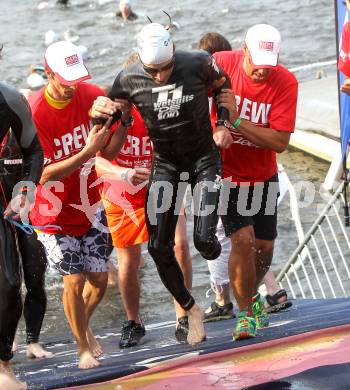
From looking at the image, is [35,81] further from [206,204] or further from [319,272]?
[206,204]

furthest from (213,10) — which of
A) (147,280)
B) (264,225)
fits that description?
(264,225)

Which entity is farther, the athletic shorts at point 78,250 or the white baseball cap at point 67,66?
the athletic shorts at point 78,250

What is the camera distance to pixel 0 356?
6.20 metres

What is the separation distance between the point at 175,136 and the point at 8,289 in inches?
57.2

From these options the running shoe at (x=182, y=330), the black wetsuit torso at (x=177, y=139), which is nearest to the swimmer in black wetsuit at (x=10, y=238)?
the black wetsuit torso at (x=177, y=139)

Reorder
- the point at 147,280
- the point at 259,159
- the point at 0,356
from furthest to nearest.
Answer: the point at 147,280, the point at 259,159, the point at 0,356

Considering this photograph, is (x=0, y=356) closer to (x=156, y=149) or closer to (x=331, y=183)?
(x=156, y=149)

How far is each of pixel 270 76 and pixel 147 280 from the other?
424 cm

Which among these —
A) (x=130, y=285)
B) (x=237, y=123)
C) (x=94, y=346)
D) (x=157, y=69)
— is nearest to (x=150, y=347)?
(x=94, y=346)

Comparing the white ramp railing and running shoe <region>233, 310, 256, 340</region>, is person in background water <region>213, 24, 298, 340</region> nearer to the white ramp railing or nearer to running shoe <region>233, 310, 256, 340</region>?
running shoe <region>233, 310, 256, 340</region>

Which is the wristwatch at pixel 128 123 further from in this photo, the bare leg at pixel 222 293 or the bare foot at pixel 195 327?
the bare leg at pixel 222 293

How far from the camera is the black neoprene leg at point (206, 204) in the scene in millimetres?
6670

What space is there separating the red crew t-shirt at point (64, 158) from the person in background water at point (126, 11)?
19800 mm

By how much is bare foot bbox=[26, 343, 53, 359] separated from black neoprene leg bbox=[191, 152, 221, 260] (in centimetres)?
143
